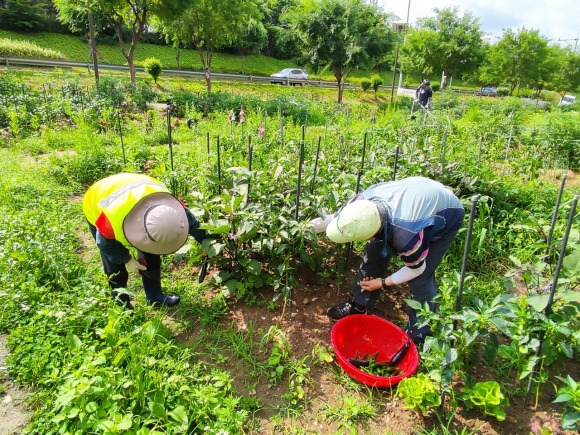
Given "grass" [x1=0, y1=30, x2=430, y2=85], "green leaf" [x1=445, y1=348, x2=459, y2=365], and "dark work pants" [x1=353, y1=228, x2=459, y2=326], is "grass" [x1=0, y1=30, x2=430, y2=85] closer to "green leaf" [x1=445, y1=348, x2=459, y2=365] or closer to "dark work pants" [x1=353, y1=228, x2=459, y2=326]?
"dark work pants" [x1=353, y1=228, x2=459, y2=326]

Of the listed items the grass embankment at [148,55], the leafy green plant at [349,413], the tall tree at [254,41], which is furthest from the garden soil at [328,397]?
the tall tree at [254,41]

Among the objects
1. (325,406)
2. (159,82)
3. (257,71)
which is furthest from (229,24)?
(257,71)

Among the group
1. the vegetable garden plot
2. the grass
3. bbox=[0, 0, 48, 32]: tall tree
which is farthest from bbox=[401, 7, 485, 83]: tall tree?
bbox=[0, 0, 48, 32]: tall tree

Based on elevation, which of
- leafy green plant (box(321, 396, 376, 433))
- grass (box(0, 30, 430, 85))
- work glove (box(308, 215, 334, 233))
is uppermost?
grass (box(0, 30, 430, 85))

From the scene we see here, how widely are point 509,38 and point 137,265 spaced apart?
2646cm

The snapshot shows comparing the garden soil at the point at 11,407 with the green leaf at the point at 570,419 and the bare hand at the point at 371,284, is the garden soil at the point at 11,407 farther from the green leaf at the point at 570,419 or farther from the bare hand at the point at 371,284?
the green leaf at the point at 570,419

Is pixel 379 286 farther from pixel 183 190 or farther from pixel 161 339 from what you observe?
pixel 183 190

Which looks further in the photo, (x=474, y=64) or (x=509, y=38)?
(x=509, y=38)

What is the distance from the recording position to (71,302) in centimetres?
234

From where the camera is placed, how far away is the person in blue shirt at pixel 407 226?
6.41ft

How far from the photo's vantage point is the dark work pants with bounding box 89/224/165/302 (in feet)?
8.27

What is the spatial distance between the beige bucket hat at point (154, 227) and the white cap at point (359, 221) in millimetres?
876

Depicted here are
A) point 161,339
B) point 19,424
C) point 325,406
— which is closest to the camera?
point 19,424

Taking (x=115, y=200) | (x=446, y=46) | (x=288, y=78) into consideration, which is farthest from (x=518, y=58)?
(x=115, y=200)
